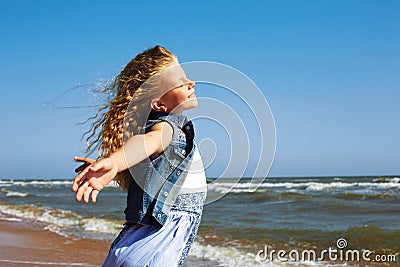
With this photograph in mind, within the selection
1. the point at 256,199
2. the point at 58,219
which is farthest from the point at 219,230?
the point at 256,199

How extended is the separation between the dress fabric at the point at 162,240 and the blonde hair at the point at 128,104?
11.0 inches

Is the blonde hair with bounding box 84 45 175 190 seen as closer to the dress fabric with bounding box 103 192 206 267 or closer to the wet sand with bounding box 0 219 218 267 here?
the dress fabric with bounding box 103 192 206 267

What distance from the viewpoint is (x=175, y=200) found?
2.22 meters

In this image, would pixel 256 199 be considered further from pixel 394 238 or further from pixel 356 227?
pixel 394 238

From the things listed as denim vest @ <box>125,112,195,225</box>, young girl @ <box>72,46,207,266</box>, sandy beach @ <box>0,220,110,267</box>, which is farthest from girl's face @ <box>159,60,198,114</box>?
sandy beach @ <box>0,220,110,267</box>

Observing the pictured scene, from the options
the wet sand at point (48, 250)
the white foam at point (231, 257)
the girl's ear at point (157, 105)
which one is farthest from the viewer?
the white foam at point (231, 257)

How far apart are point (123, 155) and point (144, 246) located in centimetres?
48

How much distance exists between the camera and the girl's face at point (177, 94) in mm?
2385

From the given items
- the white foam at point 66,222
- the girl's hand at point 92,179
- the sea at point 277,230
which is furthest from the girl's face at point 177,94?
the white foam at point 66,222

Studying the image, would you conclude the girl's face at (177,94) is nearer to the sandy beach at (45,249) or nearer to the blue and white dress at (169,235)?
the blue and white dress at (169,235)

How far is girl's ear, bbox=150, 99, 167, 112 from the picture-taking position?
236 centimetres

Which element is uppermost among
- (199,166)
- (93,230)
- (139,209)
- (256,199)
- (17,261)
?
(199,166)

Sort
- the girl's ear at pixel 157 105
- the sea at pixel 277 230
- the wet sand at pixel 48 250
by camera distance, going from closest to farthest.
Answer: the girl's ear at pixel 157 105 < the wet sand at pixel 48 250 < the sea at pixel 277 230

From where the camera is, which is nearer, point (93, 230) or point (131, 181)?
point (131, 181)
